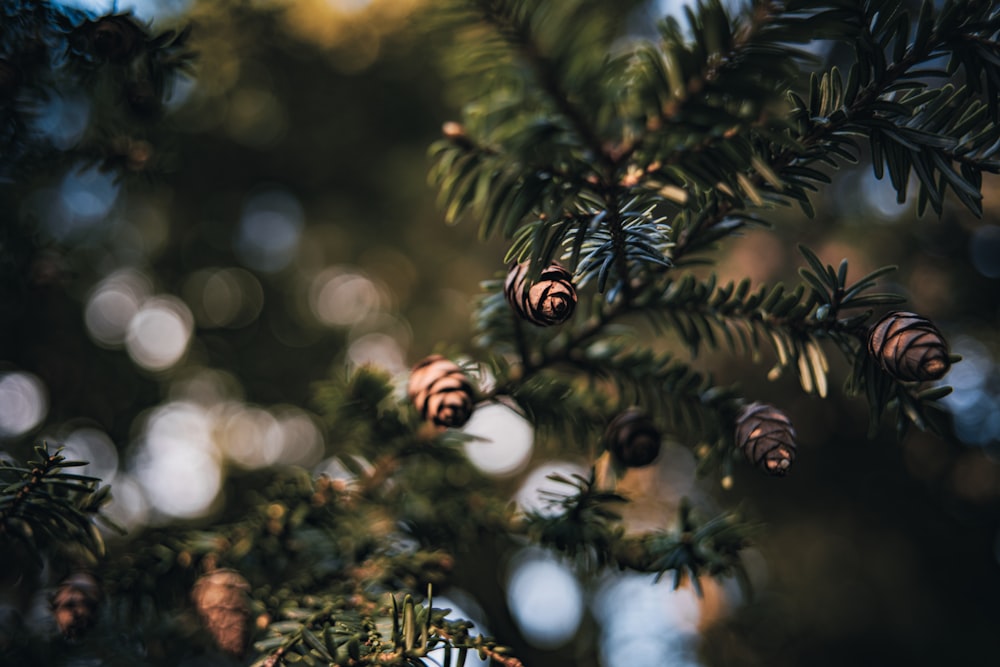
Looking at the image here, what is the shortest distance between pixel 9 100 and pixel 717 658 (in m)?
1.56

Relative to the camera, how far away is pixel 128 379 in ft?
4.52

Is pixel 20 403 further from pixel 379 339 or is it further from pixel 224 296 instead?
pixel 379 339

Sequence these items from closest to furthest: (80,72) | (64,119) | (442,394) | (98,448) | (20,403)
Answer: (442,394) < (80,72) < (64,119) < (20,403) < (98,448)

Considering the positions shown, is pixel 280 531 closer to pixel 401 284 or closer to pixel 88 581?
pixel 88 581

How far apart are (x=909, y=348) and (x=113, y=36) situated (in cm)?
75

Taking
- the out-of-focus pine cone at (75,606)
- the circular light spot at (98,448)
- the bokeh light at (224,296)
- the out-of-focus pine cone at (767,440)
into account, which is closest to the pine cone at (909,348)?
the out-of-focus pine cone at (767,440)

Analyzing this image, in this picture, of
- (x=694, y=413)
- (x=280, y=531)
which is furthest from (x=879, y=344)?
(x=280, y=531)

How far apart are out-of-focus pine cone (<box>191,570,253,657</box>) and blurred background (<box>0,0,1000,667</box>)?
2.20 feet

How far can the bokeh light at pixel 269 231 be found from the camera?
6.18 feet

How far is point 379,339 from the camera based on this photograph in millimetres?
1783

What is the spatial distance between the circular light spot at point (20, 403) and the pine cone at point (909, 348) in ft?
4.61

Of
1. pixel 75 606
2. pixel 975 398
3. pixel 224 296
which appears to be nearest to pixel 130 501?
pixel 224 296

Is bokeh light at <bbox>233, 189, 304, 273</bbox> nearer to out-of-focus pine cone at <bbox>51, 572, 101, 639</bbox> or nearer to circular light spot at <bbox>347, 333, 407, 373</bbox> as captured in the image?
circular light spot at <bbox>347, 333, 407, 373</bbox>

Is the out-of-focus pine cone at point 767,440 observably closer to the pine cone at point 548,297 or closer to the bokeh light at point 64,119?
the pine cone at point 548,297
